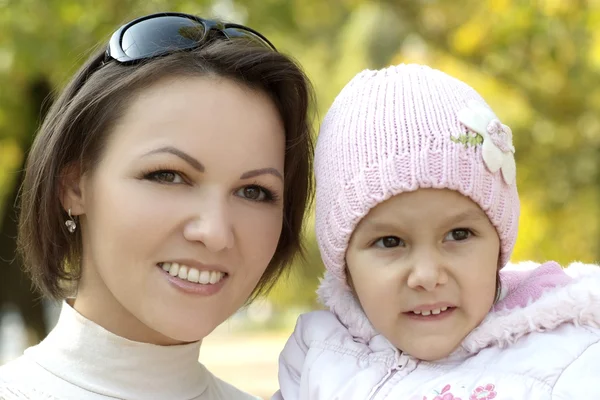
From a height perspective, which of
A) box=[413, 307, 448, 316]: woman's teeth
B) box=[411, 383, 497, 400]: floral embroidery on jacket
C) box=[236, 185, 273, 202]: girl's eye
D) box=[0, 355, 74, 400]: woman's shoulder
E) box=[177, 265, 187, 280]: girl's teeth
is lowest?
box=[0, 355, 74, 400]: woman's shoulder

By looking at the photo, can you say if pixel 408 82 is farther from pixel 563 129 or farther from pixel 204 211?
pixel 563 129

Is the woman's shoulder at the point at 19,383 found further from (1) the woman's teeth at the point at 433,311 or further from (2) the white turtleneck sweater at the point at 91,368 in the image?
(1) the woman's teeth at the point at 433,311

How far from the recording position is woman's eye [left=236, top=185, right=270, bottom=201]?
248cm

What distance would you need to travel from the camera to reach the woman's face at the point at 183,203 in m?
2.32

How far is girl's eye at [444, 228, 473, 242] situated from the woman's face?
0.55 meters

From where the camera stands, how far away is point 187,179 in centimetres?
235

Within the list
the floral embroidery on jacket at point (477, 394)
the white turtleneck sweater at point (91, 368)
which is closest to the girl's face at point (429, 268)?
the floral embroidery on jacket at point (477, 394)

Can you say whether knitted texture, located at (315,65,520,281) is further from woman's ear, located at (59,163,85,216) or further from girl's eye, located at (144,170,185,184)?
woman's ear, located at (59,163,85,216)

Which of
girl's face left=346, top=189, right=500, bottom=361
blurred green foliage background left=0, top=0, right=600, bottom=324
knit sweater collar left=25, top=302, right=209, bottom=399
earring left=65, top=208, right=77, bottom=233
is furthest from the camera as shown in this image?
blurred green foliage background left=0, top=0, right=600, bottom=324

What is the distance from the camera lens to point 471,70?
7.80 meters

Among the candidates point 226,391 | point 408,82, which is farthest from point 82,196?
point 408,82

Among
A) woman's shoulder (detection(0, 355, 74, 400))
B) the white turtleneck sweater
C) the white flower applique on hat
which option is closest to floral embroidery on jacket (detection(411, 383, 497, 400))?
the white flower applique on hat

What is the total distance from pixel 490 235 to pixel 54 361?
1.32 m

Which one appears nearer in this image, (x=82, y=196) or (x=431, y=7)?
(x=82, y=196)
